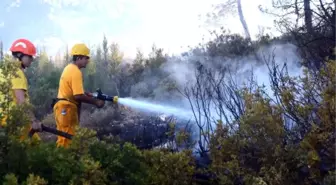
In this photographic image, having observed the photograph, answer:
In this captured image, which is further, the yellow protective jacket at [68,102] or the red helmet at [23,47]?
the yellow protective jacket at [68,102]

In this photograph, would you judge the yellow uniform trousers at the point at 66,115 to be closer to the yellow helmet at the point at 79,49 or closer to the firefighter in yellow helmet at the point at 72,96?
the firefighter in yellow helmet at the point at 72,96

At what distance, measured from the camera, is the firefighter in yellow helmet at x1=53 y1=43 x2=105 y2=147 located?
5.25 meters

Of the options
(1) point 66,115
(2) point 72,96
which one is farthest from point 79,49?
(1) point 66,115

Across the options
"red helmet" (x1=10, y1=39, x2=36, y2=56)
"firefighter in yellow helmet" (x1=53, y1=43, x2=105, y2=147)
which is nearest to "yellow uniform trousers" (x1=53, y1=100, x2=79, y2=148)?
"firefighter in yellow helmet" (x1=53, y1=43, x2=105, y2=147)

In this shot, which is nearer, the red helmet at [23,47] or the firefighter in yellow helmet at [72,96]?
the red helmet at [23,47]

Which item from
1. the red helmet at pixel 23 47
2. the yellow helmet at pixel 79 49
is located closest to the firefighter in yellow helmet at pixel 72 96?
the yellow helmet at pixel 79 49

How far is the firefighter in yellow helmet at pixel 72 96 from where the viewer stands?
5.25 meters

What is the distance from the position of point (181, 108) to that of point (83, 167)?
7659 mm

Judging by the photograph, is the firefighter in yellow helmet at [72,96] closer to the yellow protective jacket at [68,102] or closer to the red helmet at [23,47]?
the yellow protective jacket at [68,102]

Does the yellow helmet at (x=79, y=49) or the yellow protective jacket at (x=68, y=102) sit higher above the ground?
the yellow helmet at (x=79, y=49)

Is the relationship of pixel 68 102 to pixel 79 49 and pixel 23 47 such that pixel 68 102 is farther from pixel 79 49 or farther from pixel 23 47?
pixel 23 47

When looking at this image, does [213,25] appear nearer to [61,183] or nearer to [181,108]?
[181,108]

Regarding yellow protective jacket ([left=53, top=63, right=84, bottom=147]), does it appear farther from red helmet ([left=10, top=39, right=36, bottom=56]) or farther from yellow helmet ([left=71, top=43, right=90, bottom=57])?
red helmet ([left=10, top=39, right=36, bottom=56])

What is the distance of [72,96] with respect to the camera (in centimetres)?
536
